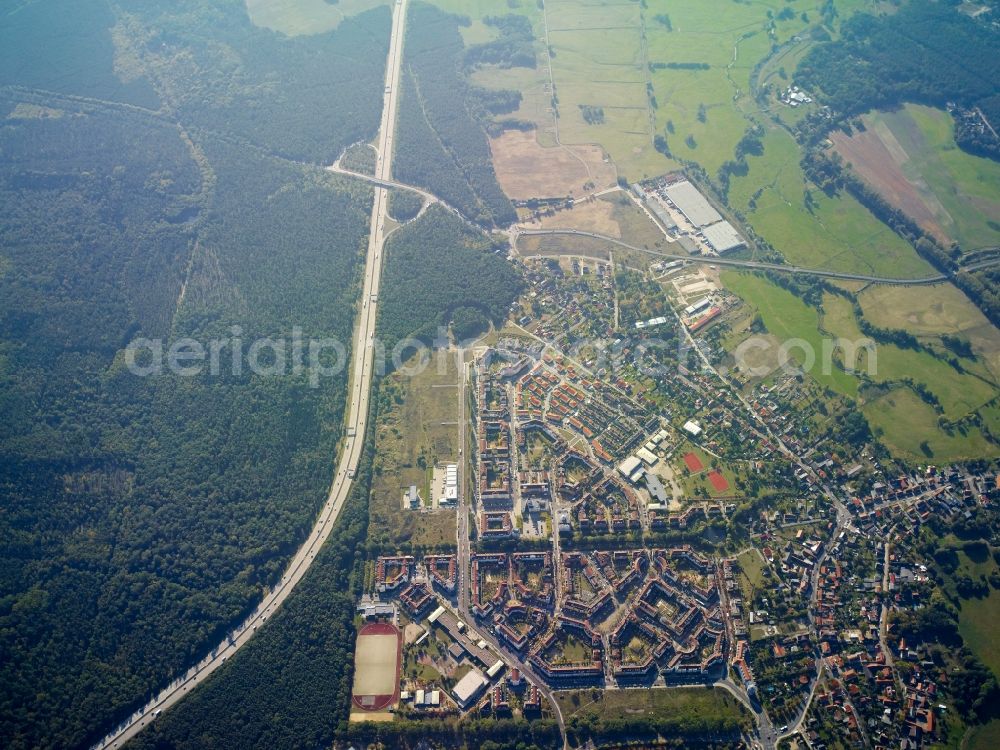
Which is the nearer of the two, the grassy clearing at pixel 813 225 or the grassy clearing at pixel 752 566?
the grassy clearing at pixel 752 566

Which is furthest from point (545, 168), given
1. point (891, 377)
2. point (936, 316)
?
point (936, 316)

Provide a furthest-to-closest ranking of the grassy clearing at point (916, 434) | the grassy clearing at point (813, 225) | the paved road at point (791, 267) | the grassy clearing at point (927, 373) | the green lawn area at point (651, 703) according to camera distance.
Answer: the grassy clearing at point (813, 225) < the paved road at point (791, 267) < the grassy clearing at point (927, 373) < the grassy clearing at point (916, 434) < the green lawn area at point (651, 703)

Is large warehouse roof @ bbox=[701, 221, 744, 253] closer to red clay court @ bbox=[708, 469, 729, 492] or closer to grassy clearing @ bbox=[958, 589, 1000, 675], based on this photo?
red clay court @ bbox=[708, 469, 729, 492]

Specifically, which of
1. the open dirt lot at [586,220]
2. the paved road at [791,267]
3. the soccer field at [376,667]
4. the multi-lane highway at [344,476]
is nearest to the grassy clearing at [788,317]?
the paved road at [791,267]

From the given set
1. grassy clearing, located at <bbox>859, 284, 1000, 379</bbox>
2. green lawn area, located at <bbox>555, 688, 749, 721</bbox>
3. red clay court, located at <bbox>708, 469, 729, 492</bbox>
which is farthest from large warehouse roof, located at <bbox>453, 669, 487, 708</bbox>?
grassy clearing, located at <bbox>859, 284, 1000, 379</bbox>

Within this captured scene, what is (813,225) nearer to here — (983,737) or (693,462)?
(693,462)

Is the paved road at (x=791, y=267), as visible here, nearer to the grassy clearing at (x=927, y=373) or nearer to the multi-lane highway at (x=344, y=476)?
the grassy clearing at (x=927, y=373)

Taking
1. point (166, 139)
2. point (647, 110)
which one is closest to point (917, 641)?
point (647, 110)
